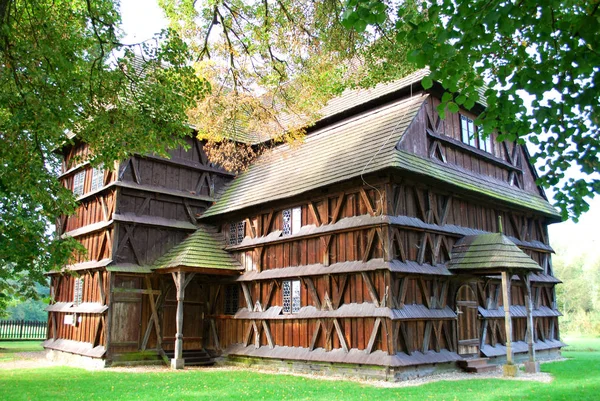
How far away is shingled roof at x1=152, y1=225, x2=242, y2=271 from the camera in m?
17.6

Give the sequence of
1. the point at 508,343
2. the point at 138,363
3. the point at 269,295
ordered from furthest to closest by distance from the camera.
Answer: the point at 138,363, the point at 269,295, the point at 508,343

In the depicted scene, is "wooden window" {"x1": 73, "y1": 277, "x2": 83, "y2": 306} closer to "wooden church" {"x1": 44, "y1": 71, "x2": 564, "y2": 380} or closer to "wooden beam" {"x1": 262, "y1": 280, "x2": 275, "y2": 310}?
"wooden church" {"x1": 44, "y1": 71, "x2": 564, "y2": 380}

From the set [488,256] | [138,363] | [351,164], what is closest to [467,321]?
[488,256]

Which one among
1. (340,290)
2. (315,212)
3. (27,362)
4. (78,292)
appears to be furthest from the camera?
(78,292)

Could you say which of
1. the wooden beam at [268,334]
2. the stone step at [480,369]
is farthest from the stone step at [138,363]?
the stone step at [480,369]

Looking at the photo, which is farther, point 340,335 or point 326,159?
point 326,159

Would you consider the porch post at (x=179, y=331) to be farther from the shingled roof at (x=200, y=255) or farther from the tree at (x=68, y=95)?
the tree at (x=68, y=95)

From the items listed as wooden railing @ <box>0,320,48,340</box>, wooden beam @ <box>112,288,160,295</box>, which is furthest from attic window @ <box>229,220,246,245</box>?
wooden railing @ <box>0,320,48,340</box>

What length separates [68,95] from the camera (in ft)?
31.7

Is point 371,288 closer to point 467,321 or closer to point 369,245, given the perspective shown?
point 369,245

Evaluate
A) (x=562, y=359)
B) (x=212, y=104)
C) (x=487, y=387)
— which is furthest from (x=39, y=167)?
(x=562, y=359)

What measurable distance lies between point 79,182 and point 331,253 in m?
12.1

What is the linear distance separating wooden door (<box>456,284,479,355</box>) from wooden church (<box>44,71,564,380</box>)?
6cm

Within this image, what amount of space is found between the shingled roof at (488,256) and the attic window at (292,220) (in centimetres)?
498
